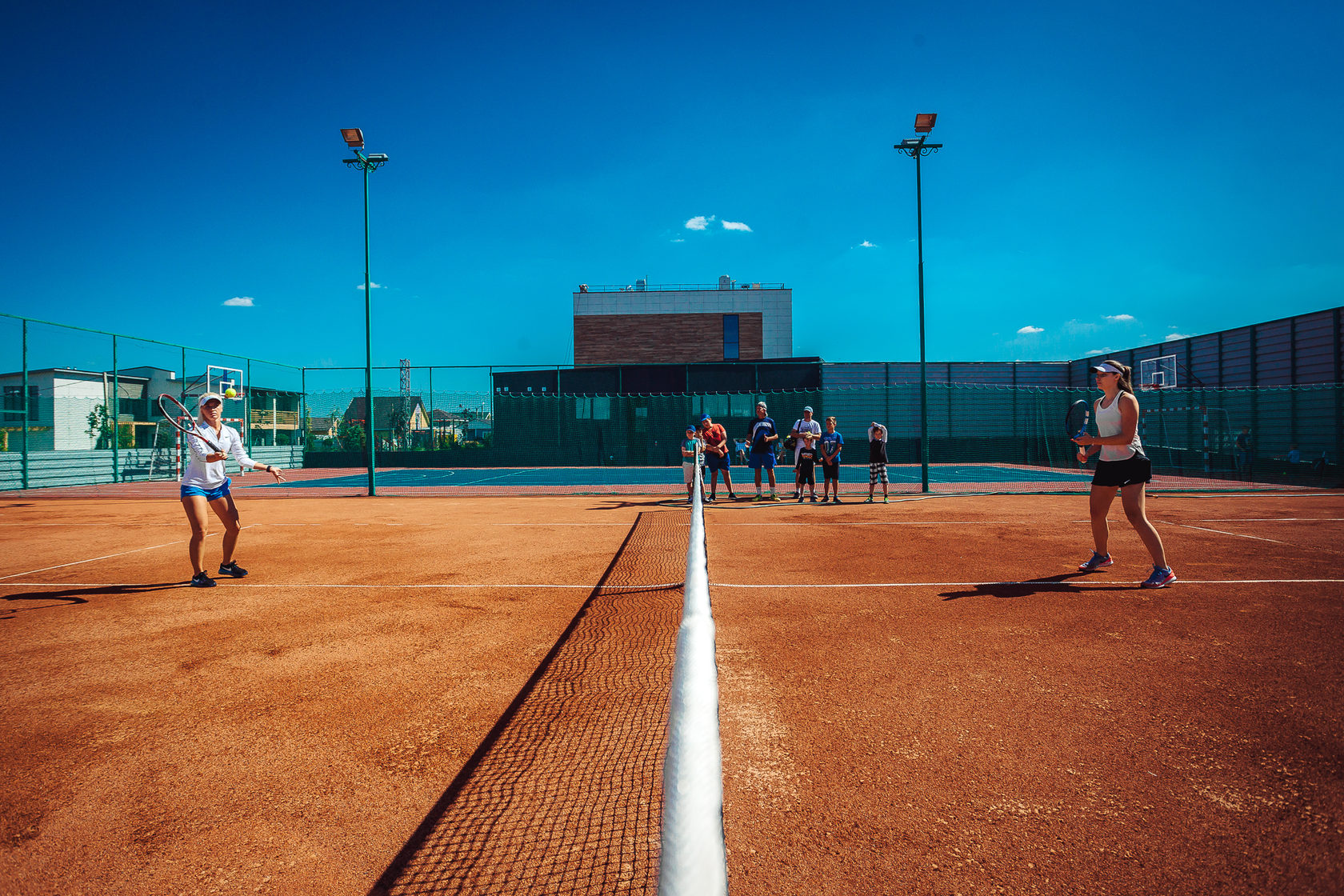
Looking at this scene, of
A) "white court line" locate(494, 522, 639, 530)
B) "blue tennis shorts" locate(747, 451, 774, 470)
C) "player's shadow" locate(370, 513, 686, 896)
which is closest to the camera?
"player's shadow" locate(370, 513, 686, 896)

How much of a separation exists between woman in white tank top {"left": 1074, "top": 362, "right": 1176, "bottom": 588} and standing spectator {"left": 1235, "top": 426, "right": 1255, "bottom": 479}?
17.6m

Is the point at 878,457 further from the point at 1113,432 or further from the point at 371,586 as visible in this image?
the point at 371,586

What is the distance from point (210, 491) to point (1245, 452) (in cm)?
2489

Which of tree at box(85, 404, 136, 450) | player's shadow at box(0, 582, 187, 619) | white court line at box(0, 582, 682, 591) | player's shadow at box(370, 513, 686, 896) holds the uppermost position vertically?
tree at box(85, 404, 136, 450)

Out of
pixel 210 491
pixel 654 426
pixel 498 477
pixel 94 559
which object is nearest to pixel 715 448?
pixel 210 491

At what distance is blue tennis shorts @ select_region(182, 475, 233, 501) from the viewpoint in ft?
19.6

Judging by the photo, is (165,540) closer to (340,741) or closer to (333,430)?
(340,741)

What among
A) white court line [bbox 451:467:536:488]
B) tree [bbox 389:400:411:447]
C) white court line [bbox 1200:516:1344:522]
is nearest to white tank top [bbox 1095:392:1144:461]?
white court line [bbox 1200:516:1344:522]

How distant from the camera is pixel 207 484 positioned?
6.05 metres

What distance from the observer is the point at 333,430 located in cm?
2873

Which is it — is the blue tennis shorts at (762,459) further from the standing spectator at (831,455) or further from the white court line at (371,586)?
the white court line at (371,586)

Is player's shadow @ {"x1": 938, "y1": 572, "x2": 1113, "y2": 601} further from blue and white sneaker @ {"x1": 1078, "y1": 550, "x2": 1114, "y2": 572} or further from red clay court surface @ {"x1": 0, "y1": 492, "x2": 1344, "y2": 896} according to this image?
blue and white sneaker @ {"x1": 1078, "y1": 550, "x2": 1114, "y2": 572}

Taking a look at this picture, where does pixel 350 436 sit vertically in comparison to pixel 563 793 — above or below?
above

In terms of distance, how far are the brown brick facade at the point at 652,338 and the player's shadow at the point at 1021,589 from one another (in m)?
41.3
